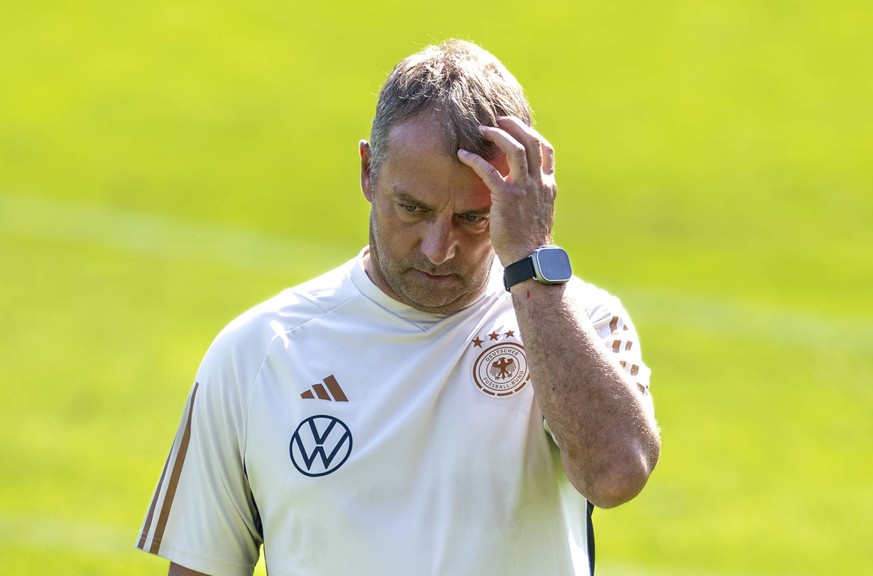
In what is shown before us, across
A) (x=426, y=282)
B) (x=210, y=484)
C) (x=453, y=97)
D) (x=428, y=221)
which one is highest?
(x=453, y=97)

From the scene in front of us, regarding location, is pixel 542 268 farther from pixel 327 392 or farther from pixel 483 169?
pixel 327 392

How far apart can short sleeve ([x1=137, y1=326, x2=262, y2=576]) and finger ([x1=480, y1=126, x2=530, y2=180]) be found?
77 centimetres

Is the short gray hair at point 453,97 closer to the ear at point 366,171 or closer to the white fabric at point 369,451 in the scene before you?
the ear at point 366,171

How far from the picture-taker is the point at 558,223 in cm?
1225

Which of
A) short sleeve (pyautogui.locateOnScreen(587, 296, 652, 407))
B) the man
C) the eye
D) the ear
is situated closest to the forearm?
the man

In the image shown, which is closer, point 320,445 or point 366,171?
point 320,445

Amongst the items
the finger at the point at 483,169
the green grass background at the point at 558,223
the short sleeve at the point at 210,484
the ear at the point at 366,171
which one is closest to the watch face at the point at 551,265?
the finger at the point at 483,169

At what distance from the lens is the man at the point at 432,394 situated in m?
3.06

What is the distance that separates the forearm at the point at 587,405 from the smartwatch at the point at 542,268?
0.03 metres

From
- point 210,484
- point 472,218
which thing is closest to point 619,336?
point 472,218

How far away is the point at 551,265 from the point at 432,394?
403 mm

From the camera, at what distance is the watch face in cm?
306

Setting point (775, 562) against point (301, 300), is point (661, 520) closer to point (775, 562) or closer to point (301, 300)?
point (775, 562)

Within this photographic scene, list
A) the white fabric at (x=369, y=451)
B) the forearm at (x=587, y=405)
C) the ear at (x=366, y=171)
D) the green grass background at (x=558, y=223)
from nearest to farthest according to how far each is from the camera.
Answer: the forearm at (x=587, y=405) < the white fabric at (x=369, y=451) < the ear at (x=366, y=171) < the green grass background at (x=558, y=223)
